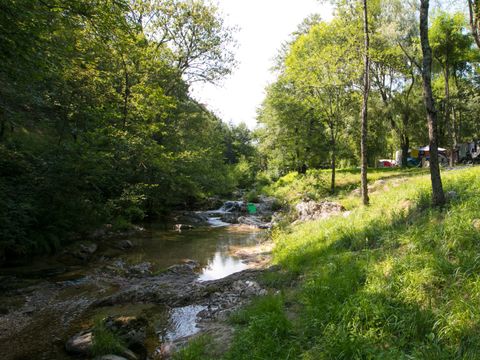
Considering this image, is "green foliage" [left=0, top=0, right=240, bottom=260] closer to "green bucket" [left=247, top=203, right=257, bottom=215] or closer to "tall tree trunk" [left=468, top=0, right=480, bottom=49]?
"green bucket" [left=247, top=203, right=257, bottom=215]

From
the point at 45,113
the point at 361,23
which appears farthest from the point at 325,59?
the point at 45,113

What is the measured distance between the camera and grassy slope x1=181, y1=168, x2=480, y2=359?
155 inches

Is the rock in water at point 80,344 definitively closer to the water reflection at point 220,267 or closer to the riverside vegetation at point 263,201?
the riverside vegetation at point 263,201

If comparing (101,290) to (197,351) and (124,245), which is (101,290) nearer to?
(197,351)

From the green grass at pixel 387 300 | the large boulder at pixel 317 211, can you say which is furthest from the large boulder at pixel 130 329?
the large boulder at pixel 317 211

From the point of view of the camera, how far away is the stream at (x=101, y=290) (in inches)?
238

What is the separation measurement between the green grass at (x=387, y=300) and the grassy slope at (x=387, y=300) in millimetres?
13

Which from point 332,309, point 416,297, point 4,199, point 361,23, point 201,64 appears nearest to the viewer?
point 416,297

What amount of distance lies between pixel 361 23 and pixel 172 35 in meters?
13.2

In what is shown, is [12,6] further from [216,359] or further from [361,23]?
[361,23]

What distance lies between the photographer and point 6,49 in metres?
6.35

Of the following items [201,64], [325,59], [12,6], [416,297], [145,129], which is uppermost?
[201,64]

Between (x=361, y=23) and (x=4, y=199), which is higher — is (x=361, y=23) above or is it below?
above

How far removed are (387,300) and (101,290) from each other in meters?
7.08
